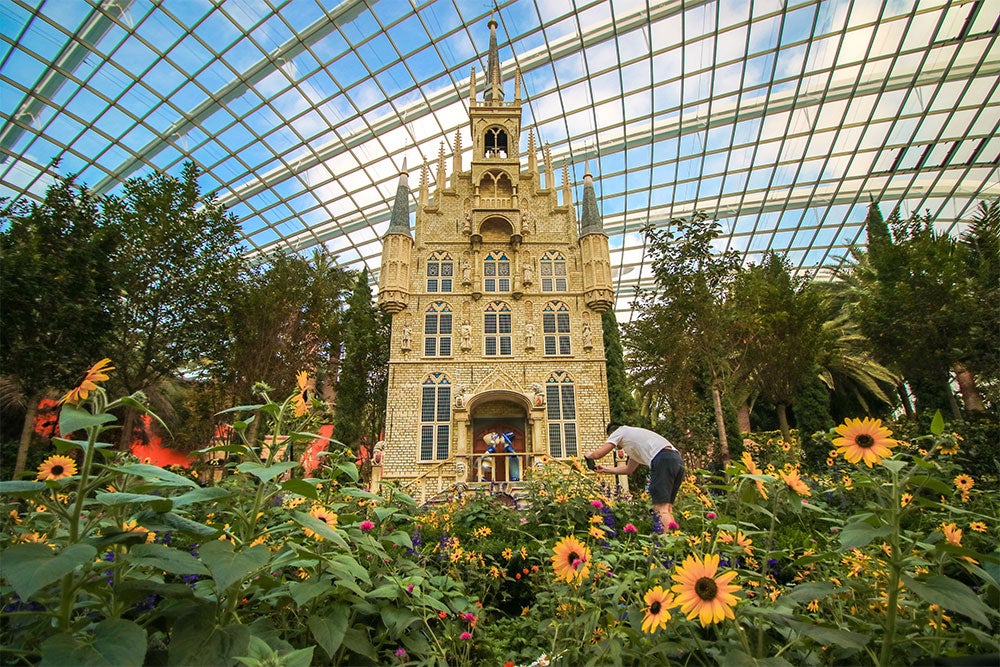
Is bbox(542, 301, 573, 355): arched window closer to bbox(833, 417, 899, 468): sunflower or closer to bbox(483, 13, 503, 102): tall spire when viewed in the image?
bbox(483, 13, 503, 102): tall spire

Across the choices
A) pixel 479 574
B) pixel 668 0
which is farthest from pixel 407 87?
pixel 479 574

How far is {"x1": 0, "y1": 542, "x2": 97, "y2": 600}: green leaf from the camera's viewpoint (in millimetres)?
1382

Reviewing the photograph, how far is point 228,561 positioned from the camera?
1699mm

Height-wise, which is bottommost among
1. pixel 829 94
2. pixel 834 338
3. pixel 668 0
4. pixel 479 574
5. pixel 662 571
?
pixel 479 574

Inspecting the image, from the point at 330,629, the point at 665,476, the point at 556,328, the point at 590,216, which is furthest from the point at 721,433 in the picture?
the point at 330,629

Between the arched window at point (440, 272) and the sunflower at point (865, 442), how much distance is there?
894 inches

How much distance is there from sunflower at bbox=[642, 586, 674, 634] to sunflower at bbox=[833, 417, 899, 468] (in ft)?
3.17

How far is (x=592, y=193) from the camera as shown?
85.4 ft

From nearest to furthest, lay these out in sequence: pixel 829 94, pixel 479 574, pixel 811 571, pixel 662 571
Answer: pixel 662 571, pixel 811 571, pixel 479 574, pixel 829 94

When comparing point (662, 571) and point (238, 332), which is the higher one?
point (238, 332)

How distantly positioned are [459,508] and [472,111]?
23.7 meters

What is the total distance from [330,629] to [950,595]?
7.49 ft

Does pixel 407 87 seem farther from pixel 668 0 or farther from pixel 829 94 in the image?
pixel 829 94

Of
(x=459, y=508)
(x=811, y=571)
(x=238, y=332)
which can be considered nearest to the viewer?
(x=811, y=571)
